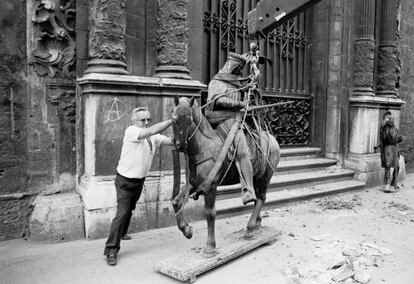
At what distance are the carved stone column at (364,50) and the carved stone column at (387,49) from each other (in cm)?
84

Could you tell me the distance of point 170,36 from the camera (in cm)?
605

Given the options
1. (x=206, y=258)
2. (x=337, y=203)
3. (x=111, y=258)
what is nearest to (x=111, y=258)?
(x=111, y=258)

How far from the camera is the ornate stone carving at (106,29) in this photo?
214 inches

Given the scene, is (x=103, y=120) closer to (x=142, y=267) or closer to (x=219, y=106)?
(x=219, y=106)

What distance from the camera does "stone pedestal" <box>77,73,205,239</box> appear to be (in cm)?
534

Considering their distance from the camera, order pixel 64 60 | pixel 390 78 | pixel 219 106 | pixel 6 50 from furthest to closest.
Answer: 1. pixel 390 78
2. pixel 64 60
3. pixel 6 50
4. pixel 219 106

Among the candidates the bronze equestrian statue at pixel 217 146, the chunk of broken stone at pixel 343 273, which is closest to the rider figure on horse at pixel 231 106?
the bronze equestrian statue at pixel 217 146

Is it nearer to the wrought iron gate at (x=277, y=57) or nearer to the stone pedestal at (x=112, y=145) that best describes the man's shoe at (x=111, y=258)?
the stone pedestal at (x=112, y=145)

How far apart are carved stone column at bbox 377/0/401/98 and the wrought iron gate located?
7.45ft

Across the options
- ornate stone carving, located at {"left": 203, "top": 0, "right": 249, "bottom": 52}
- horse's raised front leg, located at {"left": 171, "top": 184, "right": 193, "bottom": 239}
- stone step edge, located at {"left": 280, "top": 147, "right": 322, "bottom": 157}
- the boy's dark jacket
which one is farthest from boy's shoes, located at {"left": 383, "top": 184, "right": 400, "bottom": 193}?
horse's raised front leg, located at {"left": 171, "top": 184, "right": 193, "bottom": 239}

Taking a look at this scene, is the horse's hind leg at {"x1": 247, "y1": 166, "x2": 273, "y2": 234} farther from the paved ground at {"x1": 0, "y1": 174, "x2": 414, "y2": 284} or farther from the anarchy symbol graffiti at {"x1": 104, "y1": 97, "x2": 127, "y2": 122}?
the anarchy symbol graffiti at {"x1": 104, "y1": 97, "x2": 127, "y2": 122}

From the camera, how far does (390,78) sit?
35.8 feet

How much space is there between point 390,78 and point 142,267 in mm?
9426

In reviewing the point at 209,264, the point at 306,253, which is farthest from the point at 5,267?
the point at 306,253
